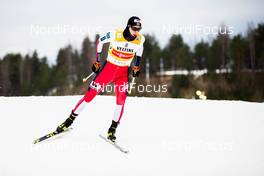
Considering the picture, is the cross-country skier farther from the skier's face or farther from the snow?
the snow

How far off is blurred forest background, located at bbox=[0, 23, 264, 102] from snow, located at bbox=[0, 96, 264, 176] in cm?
1265

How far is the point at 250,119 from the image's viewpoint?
17.6 ft

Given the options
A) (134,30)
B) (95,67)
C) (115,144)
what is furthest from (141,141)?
(134,30)

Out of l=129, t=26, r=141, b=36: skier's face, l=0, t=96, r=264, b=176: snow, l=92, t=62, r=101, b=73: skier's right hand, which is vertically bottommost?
l=0, t=96, r=264, b=176: snow

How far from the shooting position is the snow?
3.02m

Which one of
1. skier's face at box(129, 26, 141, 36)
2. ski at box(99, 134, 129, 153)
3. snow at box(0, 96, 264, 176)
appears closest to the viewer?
snow at box(0, 96, 264, 176)

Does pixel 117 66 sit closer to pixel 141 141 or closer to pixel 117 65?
pixel 117 65

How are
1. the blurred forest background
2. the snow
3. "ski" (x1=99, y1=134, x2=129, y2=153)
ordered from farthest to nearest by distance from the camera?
1. the blurred forest background
2. "ski" (x1=99, y1=134, x2=129, y2=153)
3. the snow

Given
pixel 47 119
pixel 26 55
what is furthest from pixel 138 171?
pixel 26 55

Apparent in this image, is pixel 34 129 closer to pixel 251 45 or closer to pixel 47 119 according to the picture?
pixel 47 119

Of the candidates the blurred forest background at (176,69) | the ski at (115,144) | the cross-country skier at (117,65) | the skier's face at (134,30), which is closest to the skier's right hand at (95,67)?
the cross-country skier at (117,65)

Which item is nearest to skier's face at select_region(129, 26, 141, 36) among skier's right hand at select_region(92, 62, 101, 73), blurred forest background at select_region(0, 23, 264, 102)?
skier's right hand at select_region(92, 62, 101, 73)

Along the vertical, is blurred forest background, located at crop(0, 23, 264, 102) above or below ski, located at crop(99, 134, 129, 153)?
above

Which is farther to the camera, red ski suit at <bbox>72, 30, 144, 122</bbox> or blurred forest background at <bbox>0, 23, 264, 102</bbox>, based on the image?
blurred forest background at <bbox>0, 23, 264, 102</bbox>
